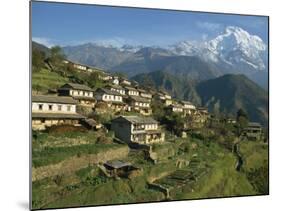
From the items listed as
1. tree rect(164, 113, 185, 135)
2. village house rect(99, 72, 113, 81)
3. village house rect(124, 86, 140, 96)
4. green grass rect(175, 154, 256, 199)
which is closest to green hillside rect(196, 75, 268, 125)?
tree rect(164, 113, 185, 135)

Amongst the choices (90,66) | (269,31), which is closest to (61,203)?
(90,66)

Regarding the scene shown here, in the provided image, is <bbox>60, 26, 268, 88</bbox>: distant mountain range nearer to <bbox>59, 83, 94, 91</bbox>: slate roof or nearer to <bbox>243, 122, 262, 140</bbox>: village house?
<bbox>59, 83, 94, 91</bbox>: slate roof

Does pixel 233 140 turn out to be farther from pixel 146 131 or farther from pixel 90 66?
pixel 90 66

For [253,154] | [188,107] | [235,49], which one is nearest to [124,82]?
[188,107]

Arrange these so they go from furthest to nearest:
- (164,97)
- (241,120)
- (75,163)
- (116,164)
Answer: (241,120), (164,97), (116,164), (75,163)

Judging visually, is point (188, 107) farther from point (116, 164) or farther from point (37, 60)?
point (37, 60)

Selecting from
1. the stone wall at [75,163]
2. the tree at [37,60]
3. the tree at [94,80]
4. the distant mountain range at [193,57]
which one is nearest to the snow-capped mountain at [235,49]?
the distant mountain range at [193,57]
